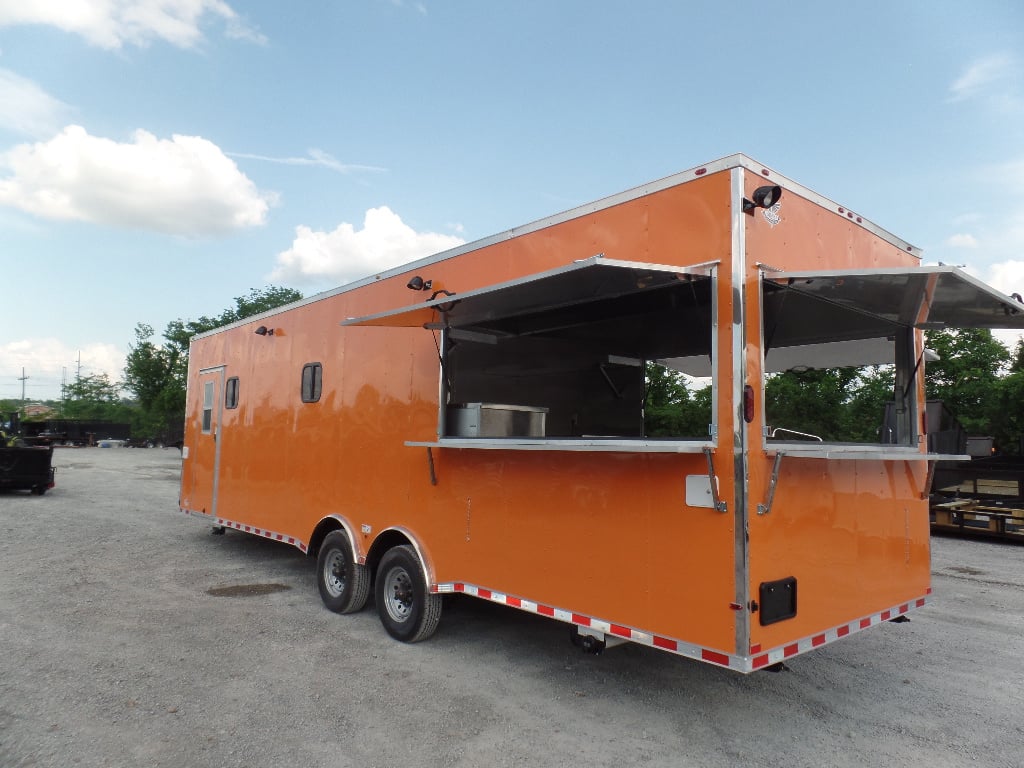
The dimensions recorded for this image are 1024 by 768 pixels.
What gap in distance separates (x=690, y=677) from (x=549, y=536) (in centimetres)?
152

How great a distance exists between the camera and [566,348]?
682 cm

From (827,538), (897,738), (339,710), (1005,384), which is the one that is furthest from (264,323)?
(1005,384)

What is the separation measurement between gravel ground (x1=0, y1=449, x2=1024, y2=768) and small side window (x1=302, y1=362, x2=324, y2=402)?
2.02 m

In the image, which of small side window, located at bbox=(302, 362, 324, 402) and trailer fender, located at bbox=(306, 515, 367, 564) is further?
small side window, located at bbox=(302, 362, 324, 402)

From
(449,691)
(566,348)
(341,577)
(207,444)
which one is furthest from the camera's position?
(207,444)

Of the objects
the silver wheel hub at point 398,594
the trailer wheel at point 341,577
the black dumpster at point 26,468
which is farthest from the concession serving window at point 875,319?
the black dumpster at point 26,468

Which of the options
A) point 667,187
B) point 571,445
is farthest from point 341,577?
point 667,187

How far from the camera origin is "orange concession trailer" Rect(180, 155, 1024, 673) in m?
3.39

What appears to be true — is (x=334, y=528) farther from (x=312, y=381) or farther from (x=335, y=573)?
(x=312, y=381)

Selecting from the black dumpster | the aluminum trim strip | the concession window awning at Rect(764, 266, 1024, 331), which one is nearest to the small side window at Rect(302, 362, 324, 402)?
the aluminum trim strip

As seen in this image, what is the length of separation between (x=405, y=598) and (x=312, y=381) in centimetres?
251

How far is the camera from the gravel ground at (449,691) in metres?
3.61

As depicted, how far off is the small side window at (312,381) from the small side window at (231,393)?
1.81 metres

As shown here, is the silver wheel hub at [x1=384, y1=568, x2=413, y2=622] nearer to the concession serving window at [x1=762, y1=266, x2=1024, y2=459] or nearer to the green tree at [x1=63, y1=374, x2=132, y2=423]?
the concession serving window at [x1=762, y1=266, x2=1024, y2=459]
